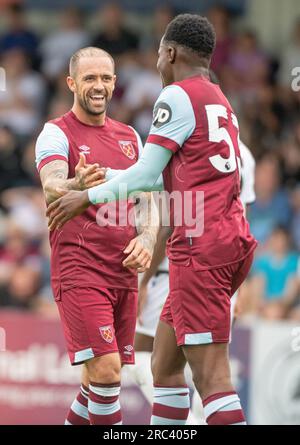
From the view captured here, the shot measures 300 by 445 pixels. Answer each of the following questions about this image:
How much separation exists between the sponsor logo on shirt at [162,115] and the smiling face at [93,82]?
0.81m

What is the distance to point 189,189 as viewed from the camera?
5.74 meters

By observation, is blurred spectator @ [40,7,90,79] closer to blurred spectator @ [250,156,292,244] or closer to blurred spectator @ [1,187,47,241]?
blurred spectator @ [1,187,47,241]

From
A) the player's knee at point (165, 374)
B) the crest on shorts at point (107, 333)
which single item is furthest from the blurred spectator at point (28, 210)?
the player's knee at point (165, 374)

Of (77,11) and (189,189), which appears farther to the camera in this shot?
(77,11)

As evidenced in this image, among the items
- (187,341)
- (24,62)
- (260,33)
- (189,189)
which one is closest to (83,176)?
(189,189)

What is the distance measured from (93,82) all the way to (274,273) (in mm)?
4810

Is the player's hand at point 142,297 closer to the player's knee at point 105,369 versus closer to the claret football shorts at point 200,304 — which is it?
the player's knee at point 105,369

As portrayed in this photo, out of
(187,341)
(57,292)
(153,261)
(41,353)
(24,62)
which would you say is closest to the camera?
(187,341)

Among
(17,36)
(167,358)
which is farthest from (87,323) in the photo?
(17,36)

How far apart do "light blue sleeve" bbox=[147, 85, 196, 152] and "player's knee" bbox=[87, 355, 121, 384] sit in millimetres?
1339

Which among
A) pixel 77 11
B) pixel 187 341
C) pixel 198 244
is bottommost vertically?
pixel 187 341

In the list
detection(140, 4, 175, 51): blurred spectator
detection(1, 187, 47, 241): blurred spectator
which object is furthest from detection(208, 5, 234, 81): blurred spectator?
detection(1, 187, 47, 241): blurred spectator

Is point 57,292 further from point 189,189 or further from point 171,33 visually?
point 171,33

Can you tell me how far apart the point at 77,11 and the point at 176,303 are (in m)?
9.44
